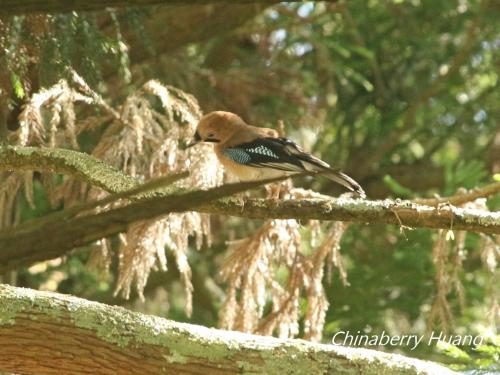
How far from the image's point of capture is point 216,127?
5.57 m

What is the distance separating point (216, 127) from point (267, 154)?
559 millimetres

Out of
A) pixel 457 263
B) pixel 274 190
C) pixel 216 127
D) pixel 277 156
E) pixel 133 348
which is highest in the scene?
pixel 216 127

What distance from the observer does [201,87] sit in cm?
739

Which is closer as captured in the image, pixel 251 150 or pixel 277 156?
pixel 277 156

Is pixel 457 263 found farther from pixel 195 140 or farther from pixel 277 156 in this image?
pixel 195 140

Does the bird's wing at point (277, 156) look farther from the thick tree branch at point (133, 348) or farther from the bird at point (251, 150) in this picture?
the thick tree branch at point (133, 348)

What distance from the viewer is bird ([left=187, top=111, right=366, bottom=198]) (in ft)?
16.4

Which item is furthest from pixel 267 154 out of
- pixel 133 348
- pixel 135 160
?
pixel 133 348

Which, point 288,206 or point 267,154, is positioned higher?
point 267,154

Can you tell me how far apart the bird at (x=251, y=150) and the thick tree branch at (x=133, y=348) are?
51.2 inches

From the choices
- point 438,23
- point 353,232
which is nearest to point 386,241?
→ point 353,232

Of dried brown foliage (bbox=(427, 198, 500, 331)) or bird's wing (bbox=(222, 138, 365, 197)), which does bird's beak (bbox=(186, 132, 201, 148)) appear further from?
dried brown foliage (bbox=(427, 198, 500, 331))

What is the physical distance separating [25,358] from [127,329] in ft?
1.46

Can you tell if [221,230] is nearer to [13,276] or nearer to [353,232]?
[353,232]
